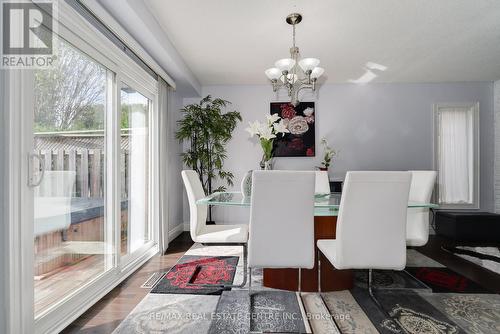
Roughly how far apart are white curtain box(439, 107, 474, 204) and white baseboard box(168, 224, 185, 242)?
4.51m

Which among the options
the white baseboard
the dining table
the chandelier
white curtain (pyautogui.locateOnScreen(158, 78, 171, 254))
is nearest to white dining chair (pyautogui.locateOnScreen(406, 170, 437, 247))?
the dining table

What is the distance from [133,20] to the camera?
89.3 inches

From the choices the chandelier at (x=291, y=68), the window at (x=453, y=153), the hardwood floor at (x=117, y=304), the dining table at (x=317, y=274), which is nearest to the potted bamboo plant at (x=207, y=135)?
the hardwood floor at (x=117, y=304)

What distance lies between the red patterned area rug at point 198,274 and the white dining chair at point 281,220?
775mm

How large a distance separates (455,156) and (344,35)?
3275mm

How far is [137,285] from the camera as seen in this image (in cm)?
247

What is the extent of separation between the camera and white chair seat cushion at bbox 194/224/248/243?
2.32 m

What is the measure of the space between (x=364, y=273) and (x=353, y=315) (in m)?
0.90

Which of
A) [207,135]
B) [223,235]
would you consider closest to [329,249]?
[223,235]

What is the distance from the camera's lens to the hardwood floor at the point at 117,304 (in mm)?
1799

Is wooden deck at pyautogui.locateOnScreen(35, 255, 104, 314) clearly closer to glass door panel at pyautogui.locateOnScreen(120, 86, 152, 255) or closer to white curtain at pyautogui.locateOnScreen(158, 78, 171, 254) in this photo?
glass door panel at pyautogui.locateOnScreen(120, 86, 152, 255)

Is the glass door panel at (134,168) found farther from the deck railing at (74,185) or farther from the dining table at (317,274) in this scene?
the dining table at (317,274)

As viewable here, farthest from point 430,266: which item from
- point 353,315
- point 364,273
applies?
point 353,315

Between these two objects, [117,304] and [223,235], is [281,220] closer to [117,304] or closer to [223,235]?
[223,235]
